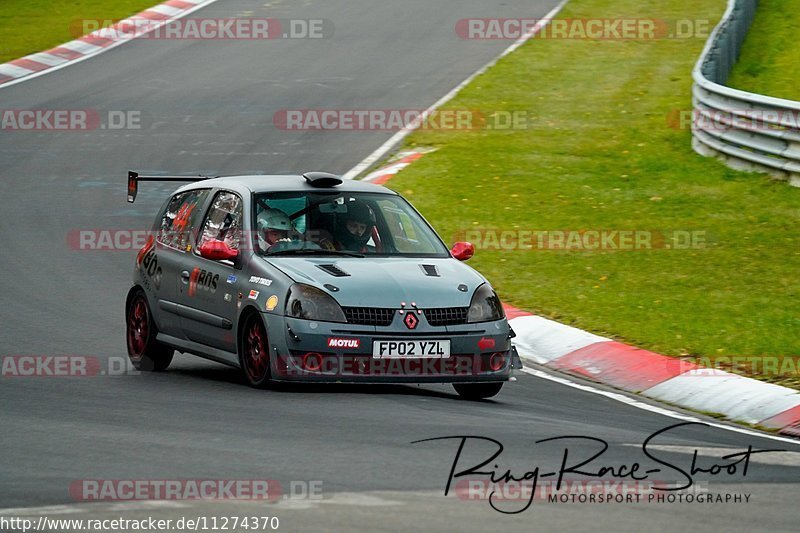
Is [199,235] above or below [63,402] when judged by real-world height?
above

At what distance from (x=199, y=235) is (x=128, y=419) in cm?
263

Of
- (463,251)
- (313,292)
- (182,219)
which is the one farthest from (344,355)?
(182,219)

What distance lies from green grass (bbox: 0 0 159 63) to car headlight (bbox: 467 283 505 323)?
2040cm

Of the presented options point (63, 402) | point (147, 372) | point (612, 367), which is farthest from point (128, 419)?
point (612, 367)

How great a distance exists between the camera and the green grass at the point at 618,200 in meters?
13.2

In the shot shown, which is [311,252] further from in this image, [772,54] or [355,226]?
[772,54]

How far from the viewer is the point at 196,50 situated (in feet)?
96.9

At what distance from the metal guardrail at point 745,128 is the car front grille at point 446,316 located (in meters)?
9.90

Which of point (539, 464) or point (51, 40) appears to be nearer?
point (539, 464)

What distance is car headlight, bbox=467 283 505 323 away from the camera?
10.1 m

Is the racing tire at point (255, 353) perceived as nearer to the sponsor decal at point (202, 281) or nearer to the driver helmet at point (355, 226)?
the sponsor decal at point (202, 281)

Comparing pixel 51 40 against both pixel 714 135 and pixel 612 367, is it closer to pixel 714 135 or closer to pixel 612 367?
pixel 714 135

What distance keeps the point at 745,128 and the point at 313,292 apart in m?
11.5

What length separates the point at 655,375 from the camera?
37.0 ft
